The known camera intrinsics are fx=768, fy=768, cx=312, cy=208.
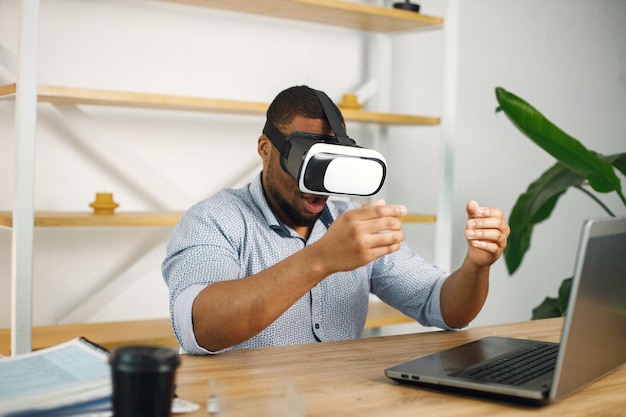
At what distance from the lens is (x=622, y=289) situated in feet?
4.00

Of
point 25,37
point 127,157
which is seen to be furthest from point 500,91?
point 25,37

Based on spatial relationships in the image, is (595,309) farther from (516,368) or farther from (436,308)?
(436,308)

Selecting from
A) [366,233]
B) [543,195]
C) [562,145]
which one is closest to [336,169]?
[366,233]

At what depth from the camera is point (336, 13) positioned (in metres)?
2.87

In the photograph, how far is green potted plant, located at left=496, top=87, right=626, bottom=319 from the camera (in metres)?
2.72

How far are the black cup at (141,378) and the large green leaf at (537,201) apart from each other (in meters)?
2.40

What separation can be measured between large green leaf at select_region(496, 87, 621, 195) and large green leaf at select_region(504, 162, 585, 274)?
0.76ft

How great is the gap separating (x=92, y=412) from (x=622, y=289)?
821mm

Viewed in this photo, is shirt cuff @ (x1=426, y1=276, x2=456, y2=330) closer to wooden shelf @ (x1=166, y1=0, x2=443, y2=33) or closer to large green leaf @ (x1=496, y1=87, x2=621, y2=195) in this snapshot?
large green leaf @ (x1=496, y1=87, x2=621, y2=195)

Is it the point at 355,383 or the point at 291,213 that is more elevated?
the point at 291,213

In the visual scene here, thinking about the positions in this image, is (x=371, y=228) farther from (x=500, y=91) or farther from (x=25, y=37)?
(x=500, y=91)

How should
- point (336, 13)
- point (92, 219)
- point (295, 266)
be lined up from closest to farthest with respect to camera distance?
point (295, 266) < point (92, 219) < point (336, 13)

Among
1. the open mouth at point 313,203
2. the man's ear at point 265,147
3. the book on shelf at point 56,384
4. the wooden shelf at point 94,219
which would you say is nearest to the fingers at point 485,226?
the open mouth at point 313,203

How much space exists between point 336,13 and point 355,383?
1.94m
